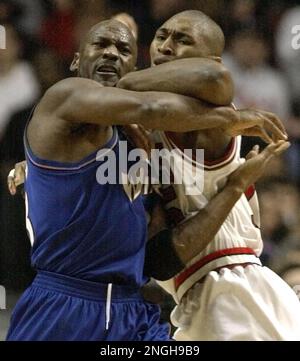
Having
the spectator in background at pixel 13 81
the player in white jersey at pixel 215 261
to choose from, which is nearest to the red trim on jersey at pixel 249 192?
the player in white jersey at pixel 215 261

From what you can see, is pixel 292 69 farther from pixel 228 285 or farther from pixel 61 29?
pixel 228 285

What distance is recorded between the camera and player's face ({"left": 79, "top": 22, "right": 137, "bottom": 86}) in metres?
1.71

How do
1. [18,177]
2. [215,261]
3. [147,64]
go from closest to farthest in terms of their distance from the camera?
[215,261]
[18,177]
[147,64]

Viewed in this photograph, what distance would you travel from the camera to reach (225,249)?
5.84ft

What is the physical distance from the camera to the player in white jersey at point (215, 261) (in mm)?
1709

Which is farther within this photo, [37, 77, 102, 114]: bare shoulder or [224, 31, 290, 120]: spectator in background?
[224, 31, 290, 120]: spectator in background

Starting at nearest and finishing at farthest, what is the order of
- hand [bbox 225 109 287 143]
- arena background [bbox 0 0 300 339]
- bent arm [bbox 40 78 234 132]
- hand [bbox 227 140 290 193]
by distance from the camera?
bent arm [bbox 40 78 234 132], hand [bbox 225 109 287 143], hand [bbox 227 140 290 193], arena background [bbox 0 0 300 339]

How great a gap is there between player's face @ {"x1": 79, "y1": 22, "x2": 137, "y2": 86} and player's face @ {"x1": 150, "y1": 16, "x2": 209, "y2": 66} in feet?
0.31

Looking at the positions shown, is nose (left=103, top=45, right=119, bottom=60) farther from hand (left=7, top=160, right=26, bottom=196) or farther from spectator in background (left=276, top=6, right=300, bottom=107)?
spectator in background (left=276, top=6, right=300, bottom=107)

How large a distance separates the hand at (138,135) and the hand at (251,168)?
0.23m

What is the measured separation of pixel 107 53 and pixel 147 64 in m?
0.64

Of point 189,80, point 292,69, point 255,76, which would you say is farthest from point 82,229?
point 292,69

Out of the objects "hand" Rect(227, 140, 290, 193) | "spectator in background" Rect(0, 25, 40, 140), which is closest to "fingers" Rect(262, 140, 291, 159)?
"hand" Rect(227, 140, 290, 193)

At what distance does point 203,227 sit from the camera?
5.62ft
